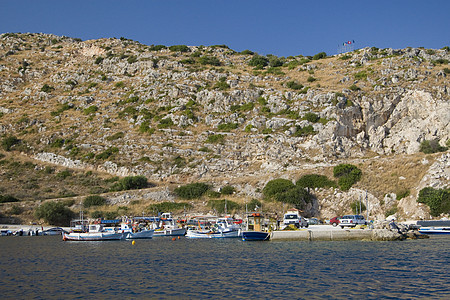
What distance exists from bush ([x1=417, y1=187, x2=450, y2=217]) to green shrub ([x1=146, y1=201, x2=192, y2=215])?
2896 centimetres

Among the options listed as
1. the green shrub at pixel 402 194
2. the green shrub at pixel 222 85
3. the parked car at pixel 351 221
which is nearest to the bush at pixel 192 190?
the parked car at pixel 351 221

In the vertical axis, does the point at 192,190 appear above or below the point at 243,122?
below

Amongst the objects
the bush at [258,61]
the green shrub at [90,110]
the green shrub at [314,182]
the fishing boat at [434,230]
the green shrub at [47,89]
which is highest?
the bush at [258,61]

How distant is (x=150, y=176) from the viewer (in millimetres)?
65438

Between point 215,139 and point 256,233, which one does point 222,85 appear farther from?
point 256,233

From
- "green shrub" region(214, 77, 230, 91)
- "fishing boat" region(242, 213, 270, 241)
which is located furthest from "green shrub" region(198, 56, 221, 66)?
"fishing boat" region(242, 213, 270, 241)

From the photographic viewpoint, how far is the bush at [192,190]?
57781mm

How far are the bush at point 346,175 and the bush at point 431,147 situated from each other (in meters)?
10.5

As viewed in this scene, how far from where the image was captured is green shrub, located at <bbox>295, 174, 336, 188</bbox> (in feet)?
179

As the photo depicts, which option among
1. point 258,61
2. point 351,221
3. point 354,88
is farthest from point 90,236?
point 258,61

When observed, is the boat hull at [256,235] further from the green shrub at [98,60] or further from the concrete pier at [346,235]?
the green shrub at [98,60]

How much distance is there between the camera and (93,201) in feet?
Result: 189

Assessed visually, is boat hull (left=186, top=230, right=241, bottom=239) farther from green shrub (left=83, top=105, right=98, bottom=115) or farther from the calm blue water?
green shrub (left=83, top=105, right=98, bottom=115)

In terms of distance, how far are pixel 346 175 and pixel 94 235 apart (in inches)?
1235
